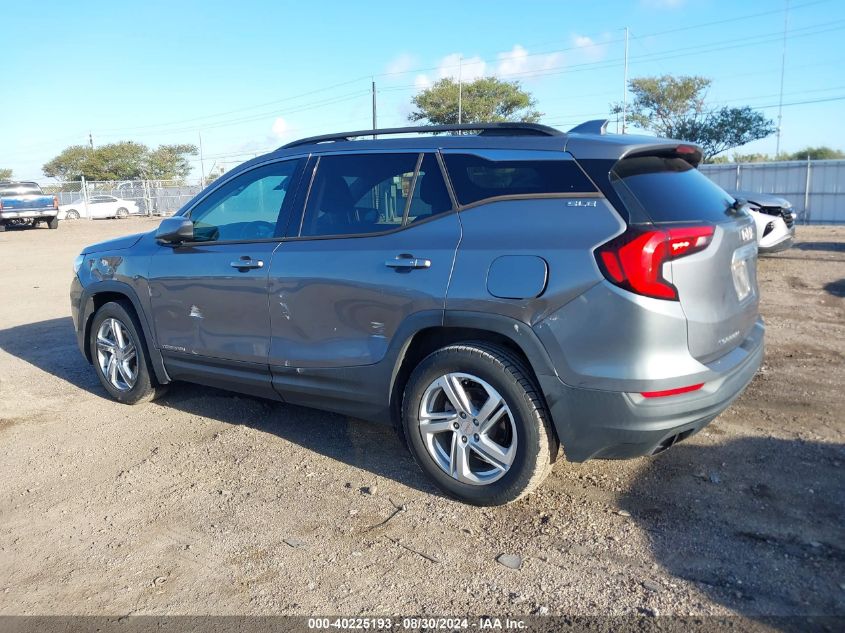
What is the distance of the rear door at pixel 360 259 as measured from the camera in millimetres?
3828

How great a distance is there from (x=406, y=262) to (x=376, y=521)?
1.32 m

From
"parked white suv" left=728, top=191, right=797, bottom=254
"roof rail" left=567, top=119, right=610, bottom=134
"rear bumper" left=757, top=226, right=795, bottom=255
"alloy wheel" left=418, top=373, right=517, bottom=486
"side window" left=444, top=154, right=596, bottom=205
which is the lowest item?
"alloy wheel" left=418, top=373, right=517, bottom=486

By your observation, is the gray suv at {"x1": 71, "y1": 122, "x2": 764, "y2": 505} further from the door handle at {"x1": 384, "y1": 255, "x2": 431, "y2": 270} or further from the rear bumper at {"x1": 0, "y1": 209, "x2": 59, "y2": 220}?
the rear bumper at {"x1": 0, "y1": 209, "x2": 59, "y2": 220}

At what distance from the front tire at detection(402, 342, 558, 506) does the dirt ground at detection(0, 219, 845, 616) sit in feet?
0.60

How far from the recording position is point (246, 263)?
A: 457 centimetres

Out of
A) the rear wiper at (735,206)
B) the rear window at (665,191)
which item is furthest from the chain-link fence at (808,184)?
the rear window at (665,191)

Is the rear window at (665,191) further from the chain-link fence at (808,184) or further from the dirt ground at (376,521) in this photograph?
the chain-link fence at (808,184)

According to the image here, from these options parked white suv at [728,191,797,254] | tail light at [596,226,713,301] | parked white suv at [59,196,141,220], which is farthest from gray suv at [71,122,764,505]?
parked white suv at [59,196,141,220]

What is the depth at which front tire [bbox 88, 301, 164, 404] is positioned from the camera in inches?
216

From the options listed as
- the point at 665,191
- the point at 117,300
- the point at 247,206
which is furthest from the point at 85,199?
the point at 665,191

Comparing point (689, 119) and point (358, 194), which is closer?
point (358, 194)

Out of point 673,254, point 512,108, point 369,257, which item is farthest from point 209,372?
point 512,108

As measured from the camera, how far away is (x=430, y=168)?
13.1 ft

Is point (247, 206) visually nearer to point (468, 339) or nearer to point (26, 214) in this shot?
point (468, 339)
